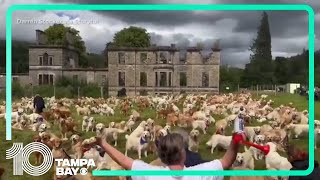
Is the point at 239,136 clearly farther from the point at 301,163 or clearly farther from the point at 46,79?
the point at 46,79

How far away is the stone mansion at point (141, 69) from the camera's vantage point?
4.01 meters

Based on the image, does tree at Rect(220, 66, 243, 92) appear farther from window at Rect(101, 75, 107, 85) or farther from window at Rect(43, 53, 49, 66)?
window at Rect(43, 53, 49, 66)

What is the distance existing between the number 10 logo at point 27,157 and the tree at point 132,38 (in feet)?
2.94

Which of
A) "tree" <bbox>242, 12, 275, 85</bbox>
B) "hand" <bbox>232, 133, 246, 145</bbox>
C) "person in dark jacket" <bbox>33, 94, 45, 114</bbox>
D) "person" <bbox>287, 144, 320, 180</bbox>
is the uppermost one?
"tree" <bbox>242, 12, 275, 85</bbox>

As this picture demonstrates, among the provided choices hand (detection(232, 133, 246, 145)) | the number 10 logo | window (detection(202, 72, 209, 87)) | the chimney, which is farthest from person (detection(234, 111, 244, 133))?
the chimney

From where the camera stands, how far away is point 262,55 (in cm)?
398

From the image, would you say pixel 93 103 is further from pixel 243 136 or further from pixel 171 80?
pixel 243 136

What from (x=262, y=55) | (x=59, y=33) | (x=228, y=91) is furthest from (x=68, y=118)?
(x=262, y=55)

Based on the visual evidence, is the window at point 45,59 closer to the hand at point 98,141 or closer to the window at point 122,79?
the window at point 122,79

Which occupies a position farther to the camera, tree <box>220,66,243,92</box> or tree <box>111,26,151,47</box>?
tree <box>220,66,243,92</box>

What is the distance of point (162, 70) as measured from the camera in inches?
160

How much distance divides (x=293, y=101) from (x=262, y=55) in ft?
1.30

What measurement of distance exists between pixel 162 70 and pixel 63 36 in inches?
29.2

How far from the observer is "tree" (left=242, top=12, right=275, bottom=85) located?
3941 mm
